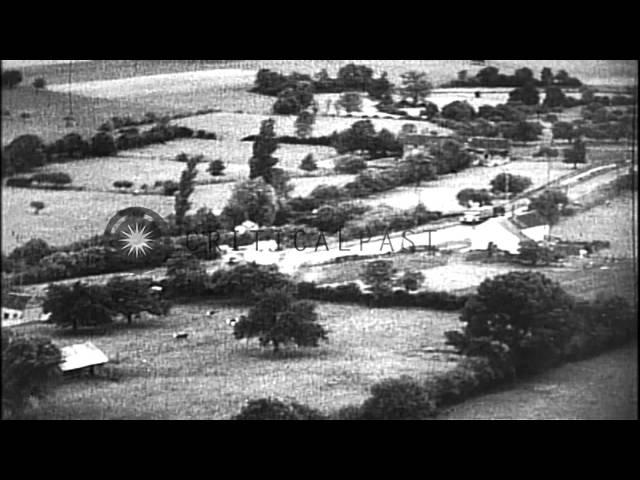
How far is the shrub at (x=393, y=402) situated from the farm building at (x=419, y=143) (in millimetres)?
997

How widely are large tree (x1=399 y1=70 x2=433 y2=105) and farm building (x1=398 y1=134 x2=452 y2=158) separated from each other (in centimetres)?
15

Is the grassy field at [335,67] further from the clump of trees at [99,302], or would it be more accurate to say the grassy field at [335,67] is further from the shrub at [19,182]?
the clump of trees at [99,302]

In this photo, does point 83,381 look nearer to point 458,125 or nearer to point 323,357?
point 323,357

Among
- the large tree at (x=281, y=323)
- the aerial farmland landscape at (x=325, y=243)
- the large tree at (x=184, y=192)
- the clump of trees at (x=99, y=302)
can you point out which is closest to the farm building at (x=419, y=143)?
the aerial farmland landscape at (x=325, y=243)

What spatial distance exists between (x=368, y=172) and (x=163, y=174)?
2.90 ft

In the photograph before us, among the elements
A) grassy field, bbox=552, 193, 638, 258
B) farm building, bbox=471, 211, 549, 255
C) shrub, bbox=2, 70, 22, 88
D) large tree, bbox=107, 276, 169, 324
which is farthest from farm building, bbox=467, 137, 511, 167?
shrub, bbox=2, 70, 22, 88

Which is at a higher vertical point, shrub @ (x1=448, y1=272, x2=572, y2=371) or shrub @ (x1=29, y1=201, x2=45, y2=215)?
shrub @ (x1=29, y1=201, x2=45, y2=215)

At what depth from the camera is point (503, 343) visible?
15.9 feet

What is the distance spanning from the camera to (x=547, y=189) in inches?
191

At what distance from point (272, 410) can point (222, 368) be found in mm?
279

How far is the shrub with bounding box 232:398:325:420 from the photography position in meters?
4.73

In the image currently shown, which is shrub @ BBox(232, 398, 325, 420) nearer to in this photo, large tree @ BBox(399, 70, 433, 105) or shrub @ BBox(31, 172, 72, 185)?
shrub @ BBox(31, 172, 72, 185)

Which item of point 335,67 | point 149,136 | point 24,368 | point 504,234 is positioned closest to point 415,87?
point 335,67
